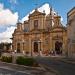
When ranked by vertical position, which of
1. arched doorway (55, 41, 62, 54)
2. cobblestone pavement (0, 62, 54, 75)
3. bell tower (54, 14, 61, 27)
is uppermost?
bell tower (54, 14, 61, 27)

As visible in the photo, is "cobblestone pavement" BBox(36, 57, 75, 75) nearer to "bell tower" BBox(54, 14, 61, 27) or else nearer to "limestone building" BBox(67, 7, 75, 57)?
"limestone building" BBox(67, 7, 75, 57)

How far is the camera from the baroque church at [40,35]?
228ft

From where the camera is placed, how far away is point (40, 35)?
237 ft

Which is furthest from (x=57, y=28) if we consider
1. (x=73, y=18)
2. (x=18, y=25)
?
(x=73, y=18)

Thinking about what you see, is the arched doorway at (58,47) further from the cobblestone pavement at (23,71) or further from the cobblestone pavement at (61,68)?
the cobblestone pavement at (23,71)

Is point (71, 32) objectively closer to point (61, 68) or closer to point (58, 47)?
point (58, 47)

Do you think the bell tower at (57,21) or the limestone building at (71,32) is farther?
the bell tower at (57,21)

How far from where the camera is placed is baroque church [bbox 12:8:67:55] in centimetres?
6944

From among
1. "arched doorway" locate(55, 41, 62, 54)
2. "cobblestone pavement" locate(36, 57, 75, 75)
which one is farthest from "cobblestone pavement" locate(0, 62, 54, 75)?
"arched doorway" locate(55, 41, 62, 54)

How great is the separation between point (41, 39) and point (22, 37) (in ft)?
19.1

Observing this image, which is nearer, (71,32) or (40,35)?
(71,32)

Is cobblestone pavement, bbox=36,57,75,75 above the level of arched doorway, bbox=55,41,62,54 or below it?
below

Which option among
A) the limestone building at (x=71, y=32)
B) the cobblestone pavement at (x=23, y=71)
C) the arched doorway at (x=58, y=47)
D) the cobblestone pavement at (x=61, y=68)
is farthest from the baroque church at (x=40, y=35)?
the cobblestone pavement at (x=23, y=71)

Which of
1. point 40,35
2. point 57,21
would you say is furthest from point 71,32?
point 40,35
